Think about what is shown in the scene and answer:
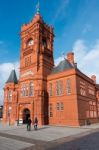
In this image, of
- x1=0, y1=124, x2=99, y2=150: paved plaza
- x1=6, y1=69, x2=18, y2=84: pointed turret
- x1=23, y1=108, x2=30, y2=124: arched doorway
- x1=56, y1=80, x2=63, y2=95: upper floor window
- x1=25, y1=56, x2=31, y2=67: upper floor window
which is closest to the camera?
x1=0, y1=124, x2=99, y2=150: paved plaza

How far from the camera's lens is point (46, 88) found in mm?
38875

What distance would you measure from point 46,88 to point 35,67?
5.56 metres

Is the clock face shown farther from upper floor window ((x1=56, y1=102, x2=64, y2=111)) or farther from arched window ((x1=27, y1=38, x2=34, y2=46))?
upper floor window ((x1=56, y1=102, x2=64, y2=111))

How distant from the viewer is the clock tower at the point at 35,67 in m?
36.2

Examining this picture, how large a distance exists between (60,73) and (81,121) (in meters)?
10.8

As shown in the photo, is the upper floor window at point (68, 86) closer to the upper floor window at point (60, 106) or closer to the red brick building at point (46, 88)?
the red brick building at point (46, 88)

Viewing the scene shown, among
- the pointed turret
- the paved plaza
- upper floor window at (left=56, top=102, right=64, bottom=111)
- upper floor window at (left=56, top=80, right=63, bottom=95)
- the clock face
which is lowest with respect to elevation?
the paved plaza

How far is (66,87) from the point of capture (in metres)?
35.1

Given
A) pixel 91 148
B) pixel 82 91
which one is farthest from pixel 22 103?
pixel 91 148

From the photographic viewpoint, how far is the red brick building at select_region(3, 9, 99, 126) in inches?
1341

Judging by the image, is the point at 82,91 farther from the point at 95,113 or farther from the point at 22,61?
the point at 22,61

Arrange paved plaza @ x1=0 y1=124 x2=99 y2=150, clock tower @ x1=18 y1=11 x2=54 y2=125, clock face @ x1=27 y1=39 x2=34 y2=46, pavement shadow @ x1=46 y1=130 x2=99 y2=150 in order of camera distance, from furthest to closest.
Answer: clock face @ x1=27 y1=39 x2=34 y2=46 → clock tower @ x1=18 y1=11 x2=54 y2=125 → paved plaza @ x1=0 y1=124 x2=99 y2=150 → pavement shadow @ x1=46 y1=130 x2=99 y2=150

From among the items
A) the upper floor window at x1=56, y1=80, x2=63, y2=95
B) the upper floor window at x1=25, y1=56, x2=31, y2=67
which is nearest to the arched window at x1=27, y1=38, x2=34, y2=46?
the upper floor window at x1=25, y1=56, x2=31, y2=67

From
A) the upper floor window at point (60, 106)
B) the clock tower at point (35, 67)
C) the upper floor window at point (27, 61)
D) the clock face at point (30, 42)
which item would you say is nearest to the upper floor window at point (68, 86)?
the upper floor window at point (60, 106)
